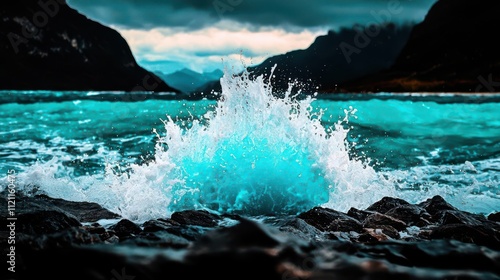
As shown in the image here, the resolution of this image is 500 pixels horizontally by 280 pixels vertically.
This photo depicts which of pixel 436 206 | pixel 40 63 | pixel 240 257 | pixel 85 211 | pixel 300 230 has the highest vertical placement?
pixel 40 63

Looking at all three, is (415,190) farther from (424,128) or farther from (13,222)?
(424,128)

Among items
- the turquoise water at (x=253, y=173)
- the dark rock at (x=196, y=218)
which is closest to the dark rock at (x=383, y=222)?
the turquoise water at (x=253, y=173)

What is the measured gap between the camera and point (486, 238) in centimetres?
567

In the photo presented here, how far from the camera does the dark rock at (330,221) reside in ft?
21.7

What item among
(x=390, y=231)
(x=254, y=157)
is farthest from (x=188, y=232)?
(x=254, y=157)

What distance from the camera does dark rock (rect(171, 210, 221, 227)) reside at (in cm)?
684

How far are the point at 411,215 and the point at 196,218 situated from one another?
3.67m

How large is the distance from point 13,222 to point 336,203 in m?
5.85

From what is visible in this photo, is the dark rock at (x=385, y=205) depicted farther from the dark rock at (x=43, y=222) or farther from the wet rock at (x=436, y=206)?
the dark rock at (x=43, y=222)

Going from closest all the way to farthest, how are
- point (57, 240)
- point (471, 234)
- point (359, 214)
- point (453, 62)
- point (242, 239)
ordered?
point (242, 239), point (57, 240), point (471, 234), point (359, 214), point (453, 62)

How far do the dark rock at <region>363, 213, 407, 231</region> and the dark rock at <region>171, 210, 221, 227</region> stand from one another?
241cm

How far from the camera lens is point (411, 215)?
7.46 m

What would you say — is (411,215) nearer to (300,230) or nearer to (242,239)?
(300,230)

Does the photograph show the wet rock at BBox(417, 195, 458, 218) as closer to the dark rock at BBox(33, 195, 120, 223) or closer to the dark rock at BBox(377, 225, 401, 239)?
the dark rock at BBox(377, 225, 401, 239)
